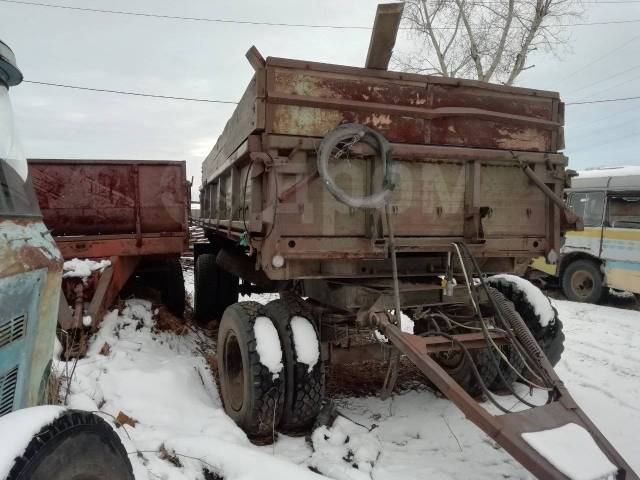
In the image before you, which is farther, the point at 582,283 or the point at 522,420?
the point at 582,283

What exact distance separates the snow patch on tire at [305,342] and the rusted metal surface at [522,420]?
2.31ft

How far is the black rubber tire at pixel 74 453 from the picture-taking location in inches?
61.2

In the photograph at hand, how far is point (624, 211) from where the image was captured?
9.94 m

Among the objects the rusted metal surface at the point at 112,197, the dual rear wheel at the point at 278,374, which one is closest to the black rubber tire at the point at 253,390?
the dual rear wheel at the point at 278,374

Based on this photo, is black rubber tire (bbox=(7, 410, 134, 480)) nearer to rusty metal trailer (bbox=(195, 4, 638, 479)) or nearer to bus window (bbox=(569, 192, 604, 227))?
rusty metal trailer (bbox=(195, 4, 638, 479))

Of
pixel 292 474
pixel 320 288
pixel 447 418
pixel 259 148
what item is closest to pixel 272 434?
pixel 292 474

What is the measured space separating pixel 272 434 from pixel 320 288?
126 centimetres

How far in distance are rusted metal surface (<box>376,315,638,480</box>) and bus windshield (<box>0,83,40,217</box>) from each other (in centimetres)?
233

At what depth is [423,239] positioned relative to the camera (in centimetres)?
387

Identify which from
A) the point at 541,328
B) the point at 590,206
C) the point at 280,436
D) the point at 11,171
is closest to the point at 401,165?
the point at 541,328

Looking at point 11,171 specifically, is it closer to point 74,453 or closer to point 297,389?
point 74,453

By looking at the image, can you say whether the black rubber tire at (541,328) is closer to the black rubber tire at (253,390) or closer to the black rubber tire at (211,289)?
the black rubber tire at (253,390)

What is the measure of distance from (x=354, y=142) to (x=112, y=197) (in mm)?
3783

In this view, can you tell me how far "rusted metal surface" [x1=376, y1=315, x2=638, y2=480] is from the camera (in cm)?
251
